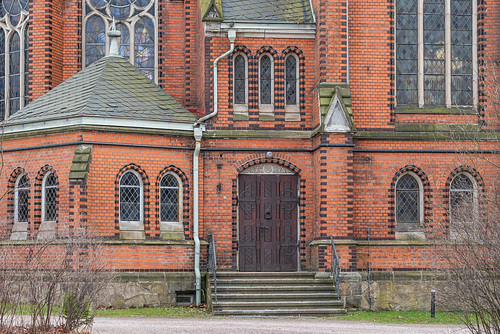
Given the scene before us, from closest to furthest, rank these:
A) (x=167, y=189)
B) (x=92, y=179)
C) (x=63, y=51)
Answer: (x=92, y=179) < (x=167, y=189) < (x=63, y=51)

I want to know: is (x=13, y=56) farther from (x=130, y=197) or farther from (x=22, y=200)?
(x=130, y=197)

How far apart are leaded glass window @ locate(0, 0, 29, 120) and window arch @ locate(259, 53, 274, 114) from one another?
733cm

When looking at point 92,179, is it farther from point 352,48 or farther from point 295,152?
point 352,48

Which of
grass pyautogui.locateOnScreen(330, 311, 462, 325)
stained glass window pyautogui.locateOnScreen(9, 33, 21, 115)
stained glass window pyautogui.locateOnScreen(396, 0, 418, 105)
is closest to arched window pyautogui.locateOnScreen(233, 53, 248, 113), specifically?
stained glass window pyautogui.locateOnScreen(396, 0, 418, 105)

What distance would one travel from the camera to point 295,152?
19766mm

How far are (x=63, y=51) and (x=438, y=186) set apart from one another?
11.5 meters

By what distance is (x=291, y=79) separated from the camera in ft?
66.2

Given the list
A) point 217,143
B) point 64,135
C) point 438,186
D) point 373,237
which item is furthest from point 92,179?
point 438,186

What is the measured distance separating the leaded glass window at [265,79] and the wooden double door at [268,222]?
6.96 feet

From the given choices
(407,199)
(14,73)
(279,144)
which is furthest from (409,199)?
(14,73)

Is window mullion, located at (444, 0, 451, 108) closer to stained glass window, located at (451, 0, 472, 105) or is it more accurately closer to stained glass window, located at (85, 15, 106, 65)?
stained glass window, located at (451, 0, 472, 105)

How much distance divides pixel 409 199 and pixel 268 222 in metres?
3.79

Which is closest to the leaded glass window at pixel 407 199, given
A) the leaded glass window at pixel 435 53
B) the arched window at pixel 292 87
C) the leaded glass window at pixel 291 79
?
the leaded glass window at pixel 435 53

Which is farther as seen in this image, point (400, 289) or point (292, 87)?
point (292, 87)
